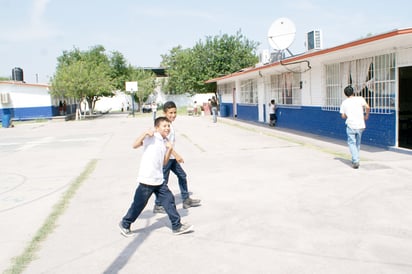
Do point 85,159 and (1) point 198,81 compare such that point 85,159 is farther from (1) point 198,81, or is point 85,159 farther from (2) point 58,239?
(1) point 198,81

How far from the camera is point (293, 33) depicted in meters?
16.5

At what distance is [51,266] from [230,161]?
19.8ft

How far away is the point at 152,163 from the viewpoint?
454cm

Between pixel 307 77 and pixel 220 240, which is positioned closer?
pixel 220 240

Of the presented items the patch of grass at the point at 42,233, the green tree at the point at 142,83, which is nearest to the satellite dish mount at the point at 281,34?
the patch of grass at the point at 42,233

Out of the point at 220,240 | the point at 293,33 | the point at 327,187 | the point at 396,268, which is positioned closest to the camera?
the point at 396,268

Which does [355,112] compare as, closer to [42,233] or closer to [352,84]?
[352,84]

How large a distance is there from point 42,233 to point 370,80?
30.2 ft

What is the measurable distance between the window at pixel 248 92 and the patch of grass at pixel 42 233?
53.0ft

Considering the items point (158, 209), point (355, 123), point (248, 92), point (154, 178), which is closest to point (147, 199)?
point (154, 178)

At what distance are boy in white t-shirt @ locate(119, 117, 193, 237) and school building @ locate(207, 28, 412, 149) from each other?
561 centimetres

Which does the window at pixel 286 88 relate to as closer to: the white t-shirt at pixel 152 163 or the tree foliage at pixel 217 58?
the white t-shirt at pixel 152 163

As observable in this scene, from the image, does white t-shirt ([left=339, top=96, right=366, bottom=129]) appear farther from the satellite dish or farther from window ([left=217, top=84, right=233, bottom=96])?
window ([left=217, top=84, right=233, bottom=96])

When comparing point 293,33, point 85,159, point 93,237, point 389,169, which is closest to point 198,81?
point 293,33
